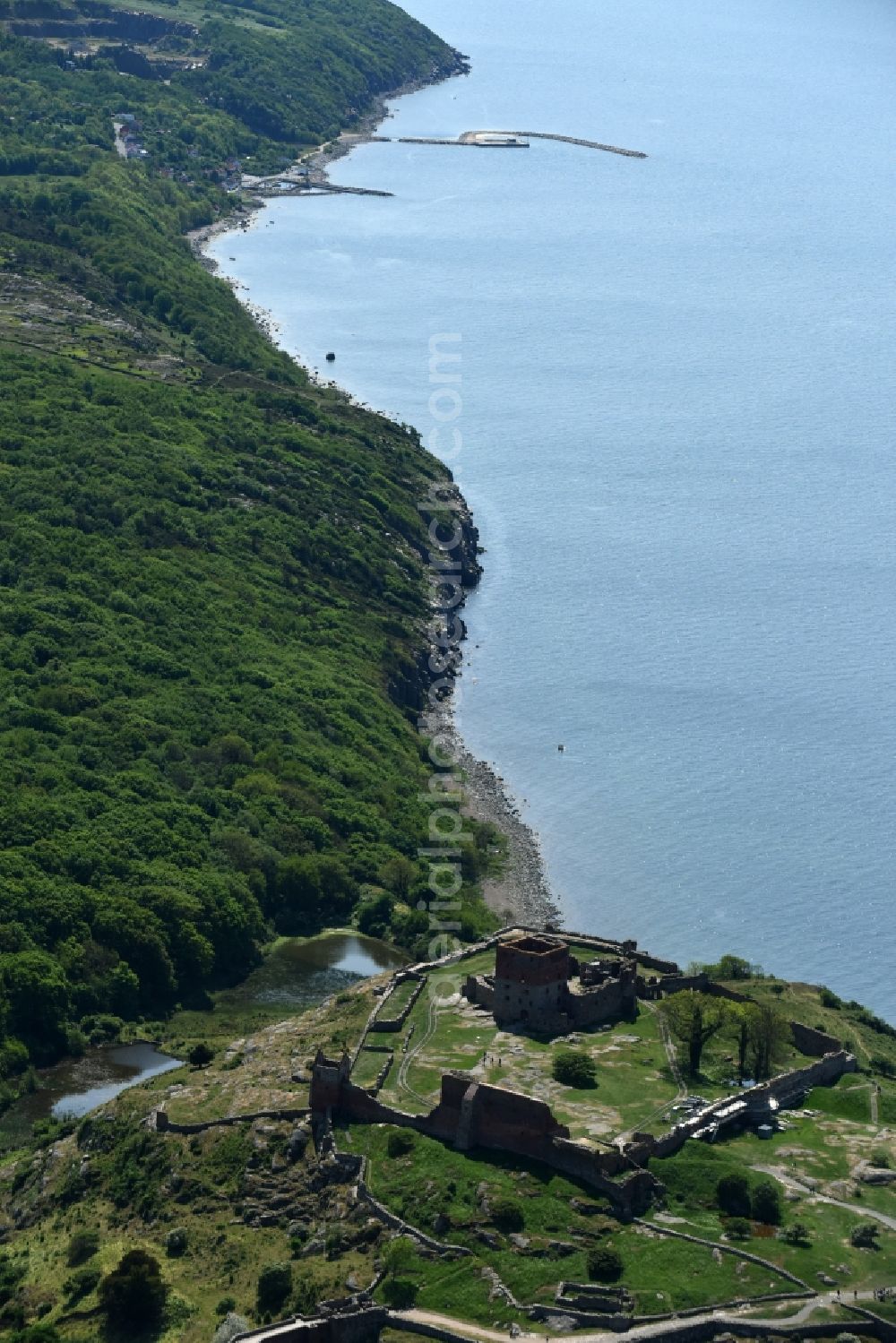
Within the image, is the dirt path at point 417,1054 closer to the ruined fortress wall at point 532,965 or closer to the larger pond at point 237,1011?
the ruined fortress wall at point 532,965

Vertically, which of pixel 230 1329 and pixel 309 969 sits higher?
pixel 230 1329

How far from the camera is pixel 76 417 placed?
18225 cm

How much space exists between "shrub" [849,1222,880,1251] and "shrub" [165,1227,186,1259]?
62.4 feet

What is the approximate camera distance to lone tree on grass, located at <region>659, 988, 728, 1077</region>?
281ft

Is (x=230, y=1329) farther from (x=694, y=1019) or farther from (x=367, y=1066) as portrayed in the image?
(x=694, y=1019)

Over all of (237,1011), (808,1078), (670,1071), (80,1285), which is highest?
(670,1071)

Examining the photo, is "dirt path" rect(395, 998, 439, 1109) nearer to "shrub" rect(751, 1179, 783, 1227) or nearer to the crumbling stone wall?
the crumbling stone wall

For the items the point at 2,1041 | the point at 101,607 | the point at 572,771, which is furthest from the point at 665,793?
the point at 2,1041

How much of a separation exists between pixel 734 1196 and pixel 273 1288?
12.9 m

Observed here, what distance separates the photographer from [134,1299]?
76000mm

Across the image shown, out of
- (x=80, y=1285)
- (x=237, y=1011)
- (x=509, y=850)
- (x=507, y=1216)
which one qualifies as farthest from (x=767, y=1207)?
(x=509, y=850)

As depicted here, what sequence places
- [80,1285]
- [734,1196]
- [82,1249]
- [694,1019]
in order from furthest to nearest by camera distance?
1. [694,1019]
2. [82,1249]
3. [80,1285]
4. [734,1196]

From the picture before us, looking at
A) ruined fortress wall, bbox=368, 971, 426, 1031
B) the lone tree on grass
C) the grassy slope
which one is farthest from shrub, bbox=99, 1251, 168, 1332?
the lone tree on grass

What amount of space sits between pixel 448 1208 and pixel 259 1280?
5518mm
